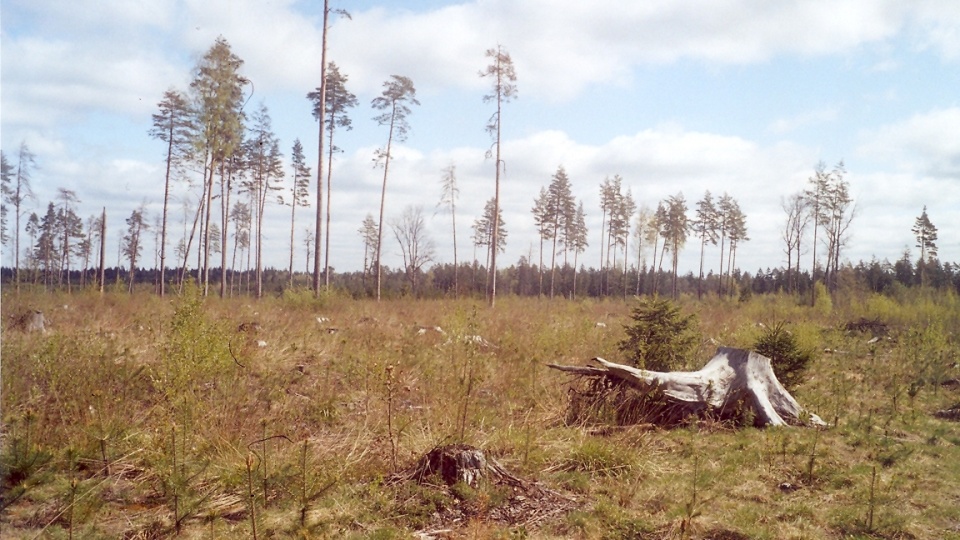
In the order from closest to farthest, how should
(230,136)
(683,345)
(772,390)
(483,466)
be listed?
(483,466) < (772,390) < (683,345) < (230,136)

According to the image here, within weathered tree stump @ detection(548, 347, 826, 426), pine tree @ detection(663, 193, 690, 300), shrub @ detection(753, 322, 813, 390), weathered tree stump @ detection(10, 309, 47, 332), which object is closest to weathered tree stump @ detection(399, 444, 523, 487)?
weathered tree stump @ detection(548, 347, 826, 426)

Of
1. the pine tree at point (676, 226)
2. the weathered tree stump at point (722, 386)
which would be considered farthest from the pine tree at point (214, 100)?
the pine tree at point (676, 226)

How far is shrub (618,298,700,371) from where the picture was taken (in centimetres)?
854

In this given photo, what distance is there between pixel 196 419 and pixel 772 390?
713cm

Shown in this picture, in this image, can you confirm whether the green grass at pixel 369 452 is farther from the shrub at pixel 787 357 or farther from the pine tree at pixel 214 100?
the pine tree at pixel 214 100

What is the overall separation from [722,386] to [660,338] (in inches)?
51.3

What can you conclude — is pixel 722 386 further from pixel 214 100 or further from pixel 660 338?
pixel 214 100

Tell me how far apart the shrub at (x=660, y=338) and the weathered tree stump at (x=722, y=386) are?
78 cm

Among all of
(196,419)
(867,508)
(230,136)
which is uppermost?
(230,136)

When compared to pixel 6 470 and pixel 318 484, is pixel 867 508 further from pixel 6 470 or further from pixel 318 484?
pixel 6 470

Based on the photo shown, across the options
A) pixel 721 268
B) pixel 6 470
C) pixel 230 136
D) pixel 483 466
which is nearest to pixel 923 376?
pixel 483 466

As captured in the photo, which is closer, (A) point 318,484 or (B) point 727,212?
(A) point 318,484

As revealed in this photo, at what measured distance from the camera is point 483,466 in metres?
4.57

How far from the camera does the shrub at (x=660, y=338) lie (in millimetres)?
8539
